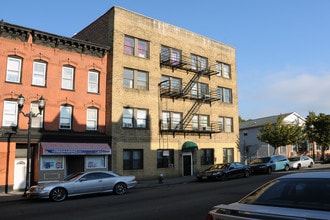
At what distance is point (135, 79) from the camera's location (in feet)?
92.6

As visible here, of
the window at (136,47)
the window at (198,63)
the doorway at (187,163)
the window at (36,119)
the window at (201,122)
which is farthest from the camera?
the window at (198,63)

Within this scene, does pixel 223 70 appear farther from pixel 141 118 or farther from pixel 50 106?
pixel 50 106

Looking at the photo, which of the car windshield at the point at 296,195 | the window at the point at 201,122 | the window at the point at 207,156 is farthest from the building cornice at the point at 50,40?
the car windshield at the point at 296,195

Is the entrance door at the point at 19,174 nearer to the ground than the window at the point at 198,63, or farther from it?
nearer to the ground

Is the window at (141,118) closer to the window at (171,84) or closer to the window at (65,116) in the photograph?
the window at (171,84)

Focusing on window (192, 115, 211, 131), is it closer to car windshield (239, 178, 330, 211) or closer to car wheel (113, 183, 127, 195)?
car wheel (113, 183, 127, 195)

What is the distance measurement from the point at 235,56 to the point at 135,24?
1462cm

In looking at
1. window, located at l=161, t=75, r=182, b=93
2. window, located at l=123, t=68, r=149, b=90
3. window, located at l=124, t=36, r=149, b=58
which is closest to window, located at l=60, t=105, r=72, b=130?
window, located at l=123, t=68, r=149, b=90

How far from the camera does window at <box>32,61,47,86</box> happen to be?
75.5 feet

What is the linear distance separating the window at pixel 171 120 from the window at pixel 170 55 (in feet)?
15.1

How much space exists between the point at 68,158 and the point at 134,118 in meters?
6.35

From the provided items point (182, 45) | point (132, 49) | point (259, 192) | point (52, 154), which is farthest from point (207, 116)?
point (259, 192)

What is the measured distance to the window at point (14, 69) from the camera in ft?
71.8

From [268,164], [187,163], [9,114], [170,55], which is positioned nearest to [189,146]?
[187,163]
